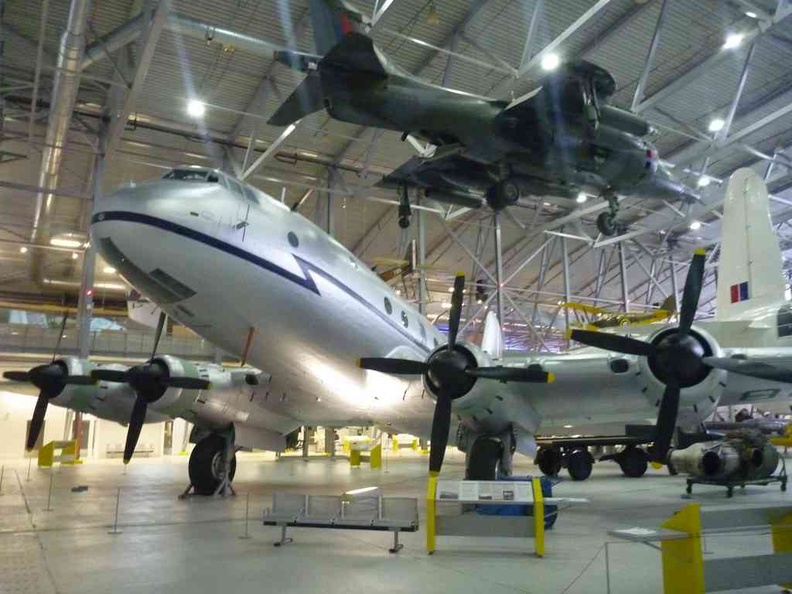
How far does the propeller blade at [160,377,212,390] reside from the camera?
1213 centimetres

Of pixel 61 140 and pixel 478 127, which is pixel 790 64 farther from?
pixel 61 140

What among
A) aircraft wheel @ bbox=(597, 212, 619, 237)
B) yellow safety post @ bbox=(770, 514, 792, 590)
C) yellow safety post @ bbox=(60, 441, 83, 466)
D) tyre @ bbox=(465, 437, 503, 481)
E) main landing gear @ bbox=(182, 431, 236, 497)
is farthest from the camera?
yellow safety post @ bbox=(60, 441, 83, 466)

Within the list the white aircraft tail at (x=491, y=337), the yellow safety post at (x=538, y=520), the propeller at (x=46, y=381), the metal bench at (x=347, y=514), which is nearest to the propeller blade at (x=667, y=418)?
the yellow safety post at (x=538, y=520)

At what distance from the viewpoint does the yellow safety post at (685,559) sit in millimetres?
5148

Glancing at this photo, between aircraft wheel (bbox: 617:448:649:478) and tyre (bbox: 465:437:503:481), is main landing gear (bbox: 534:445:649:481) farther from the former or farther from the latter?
tyre (bbox: 465:437:503:481)

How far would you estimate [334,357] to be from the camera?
11023mm

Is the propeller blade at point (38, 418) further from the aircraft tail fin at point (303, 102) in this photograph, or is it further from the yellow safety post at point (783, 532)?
the yellow safety post at point (783, 532)

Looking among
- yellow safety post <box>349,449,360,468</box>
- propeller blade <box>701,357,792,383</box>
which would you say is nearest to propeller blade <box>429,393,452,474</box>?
propeller blade <box>701,357,792,383</box>

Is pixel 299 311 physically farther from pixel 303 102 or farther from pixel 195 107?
pixel 195 107

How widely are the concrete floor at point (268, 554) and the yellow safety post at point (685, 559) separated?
2.13 ft

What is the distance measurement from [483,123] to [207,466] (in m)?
10.6

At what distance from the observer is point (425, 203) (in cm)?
2894

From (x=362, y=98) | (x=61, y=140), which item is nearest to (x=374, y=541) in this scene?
(x=362, y=98)

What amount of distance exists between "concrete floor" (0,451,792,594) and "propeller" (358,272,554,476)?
1.53 meters
